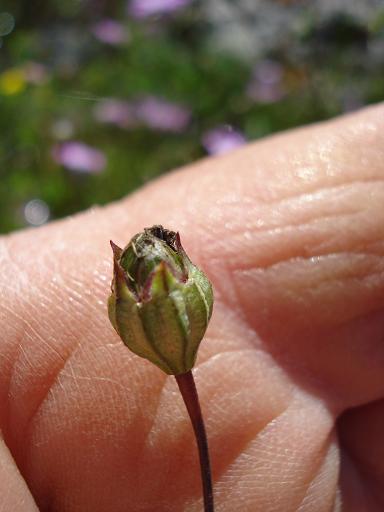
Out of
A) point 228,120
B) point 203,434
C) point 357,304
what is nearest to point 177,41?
point 228,120

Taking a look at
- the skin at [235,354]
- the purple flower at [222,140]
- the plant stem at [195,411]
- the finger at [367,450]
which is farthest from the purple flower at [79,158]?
the plant stem at [195,411]

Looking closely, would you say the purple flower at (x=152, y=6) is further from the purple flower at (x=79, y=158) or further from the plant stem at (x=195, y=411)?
the plant stem at (x=195, y=411)

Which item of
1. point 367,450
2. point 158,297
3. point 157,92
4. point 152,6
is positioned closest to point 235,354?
point 367,450

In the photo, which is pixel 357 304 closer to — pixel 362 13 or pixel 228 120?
pixel 228 120

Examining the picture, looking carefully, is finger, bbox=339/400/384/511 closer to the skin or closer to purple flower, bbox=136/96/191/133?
the skin

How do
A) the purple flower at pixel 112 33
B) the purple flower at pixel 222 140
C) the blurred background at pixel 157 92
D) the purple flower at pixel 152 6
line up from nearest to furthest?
the purple flower at pixel 222 140 < the blurred background at pixel 157 92 < the purple flower at pixel 152 6 < the purple flower at pixel 112 33

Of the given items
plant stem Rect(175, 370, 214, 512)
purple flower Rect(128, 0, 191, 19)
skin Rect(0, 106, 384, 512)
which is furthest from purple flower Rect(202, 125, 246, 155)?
plant stem Rect(175, 370, 214, 512)

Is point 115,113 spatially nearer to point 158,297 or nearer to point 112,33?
point 112,33
